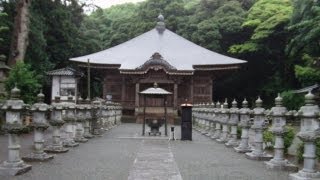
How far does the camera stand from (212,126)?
2066 cm

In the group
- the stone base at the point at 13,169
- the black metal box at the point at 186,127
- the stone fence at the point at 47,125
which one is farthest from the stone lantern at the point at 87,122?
the stone base at the point at 13,169

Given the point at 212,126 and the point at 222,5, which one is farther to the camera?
the point at 222,5

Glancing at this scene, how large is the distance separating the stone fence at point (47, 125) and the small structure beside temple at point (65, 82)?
16368 mm

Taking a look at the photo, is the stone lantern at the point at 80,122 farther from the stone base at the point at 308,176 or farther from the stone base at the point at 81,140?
the stone base at the point at 308,176

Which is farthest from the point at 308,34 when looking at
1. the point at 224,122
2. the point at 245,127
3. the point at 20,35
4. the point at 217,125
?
the point at 20,35

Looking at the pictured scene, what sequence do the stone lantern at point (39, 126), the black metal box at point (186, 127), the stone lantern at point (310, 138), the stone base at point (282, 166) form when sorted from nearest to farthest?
the stone lantern at point (310, 138) → the stone base at point (282, 166) → the stone lantern at point (39, 126) → the black metal box at point (186, 127)

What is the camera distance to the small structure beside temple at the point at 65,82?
37312 millimetres

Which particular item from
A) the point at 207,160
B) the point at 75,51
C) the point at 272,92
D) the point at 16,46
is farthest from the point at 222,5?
the point at 207,160

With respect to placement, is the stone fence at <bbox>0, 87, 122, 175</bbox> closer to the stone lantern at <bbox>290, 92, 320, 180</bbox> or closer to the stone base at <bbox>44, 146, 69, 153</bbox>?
the stone base at <bbox>44, 146, 69, 153</bbox>

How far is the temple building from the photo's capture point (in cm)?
3544

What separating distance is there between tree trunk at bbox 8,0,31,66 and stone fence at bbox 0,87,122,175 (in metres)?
7.27

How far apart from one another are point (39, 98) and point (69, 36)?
2927cm

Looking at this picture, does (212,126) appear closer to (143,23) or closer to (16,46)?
(16,46)

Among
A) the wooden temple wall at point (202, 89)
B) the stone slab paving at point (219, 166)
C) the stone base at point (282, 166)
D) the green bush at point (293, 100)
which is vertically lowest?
the stone slab paving at point (219, 166)
